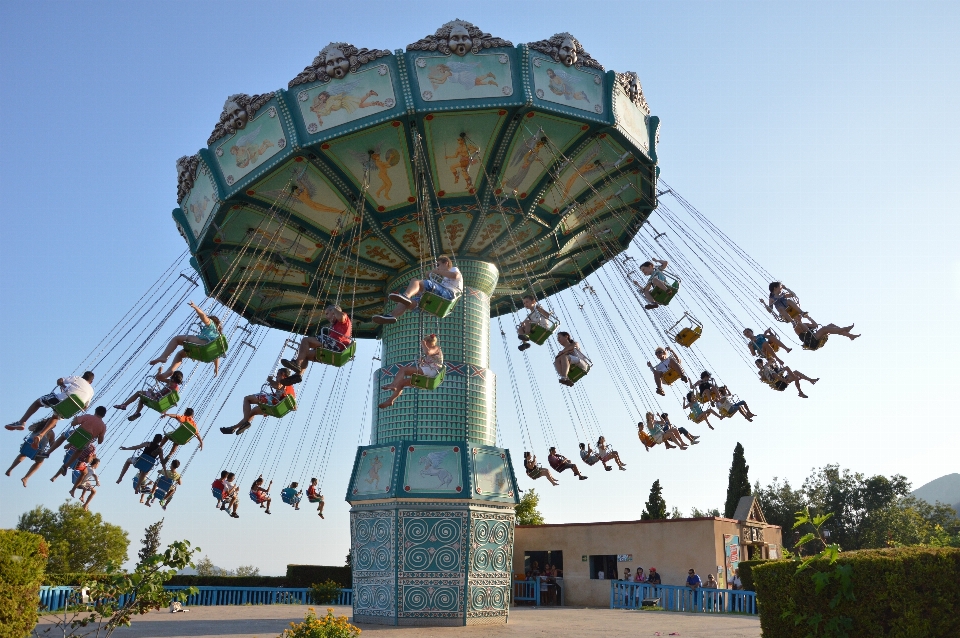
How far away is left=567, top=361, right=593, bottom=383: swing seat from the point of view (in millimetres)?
11438

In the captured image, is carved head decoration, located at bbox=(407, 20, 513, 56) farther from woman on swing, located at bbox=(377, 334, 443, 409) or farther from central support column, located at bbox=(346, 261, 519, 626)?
central support column, located at bbox=(346, 261, 519, 626)

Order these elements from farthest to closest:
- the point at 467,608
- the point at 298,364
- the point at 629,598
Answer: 1. the point at 629,598
2. the point at 467,608
3. the point at 298,364

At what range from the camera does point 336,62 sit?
1148 centimetres

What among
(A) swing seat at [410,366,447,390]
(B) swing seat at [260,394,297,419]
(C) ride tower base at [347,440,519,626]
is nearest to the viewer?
(A) swing seat at [410,366,447,390]

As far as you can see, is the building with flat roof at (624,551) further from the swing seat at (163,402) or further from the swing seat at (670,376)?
the swing seat at (163,402)

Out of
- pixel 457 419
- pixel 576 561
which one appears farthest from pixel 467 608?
pixel 576 561

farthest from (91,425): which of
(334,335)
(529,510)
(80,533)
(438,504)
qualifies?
(80,533)

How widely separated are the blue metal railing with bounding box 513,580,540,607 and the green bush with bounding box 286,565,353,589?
204 inches

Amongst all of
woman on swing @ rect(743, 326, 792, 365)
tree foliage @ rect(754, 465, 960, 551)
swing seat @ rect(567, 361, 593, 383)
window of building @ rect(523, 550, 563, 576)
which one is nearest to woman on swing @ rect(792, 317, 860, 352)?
woman on swing @ rect(743, 326, 792, 365)

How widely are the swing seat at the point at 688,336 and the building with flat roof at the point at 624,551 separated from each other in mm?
9104

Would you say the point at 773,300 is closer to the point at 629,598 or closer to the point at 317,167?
the point at 317,167

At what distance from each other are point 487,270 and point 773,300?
18.1 ft

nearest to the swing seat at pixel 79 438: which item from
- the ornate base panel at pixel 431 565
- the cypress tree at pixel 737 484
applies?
the ornate base panel at pixel 431 565

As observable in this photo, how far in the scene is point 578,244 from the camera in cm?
1602
